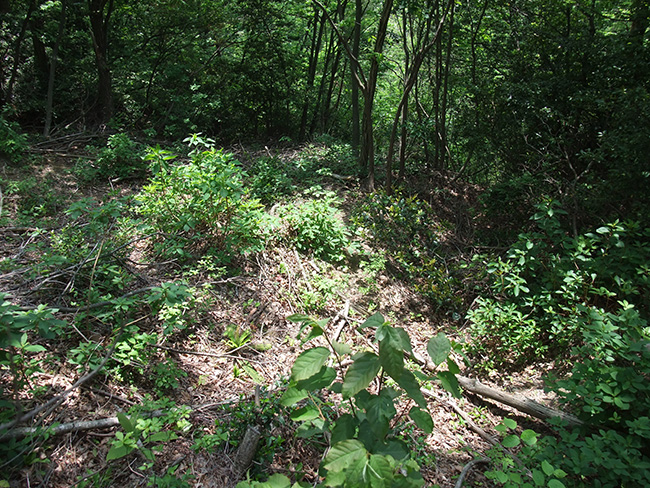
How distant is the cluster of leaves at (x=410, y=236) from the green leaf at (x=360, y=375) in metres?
3.52

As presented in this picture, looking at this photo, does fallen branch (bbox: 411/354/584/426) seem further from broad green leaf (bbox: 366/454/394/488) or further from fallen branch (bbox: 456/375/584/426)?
broad green leaf (bbox: 366/454/394/488)

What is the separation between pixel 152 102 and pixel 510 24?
6.84m

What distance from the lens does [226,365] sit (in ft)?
10.7

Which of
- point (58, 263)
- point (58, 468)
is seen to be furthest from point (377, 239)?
point (58, 468)

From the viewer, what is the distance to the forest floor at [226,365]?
230 centimetres

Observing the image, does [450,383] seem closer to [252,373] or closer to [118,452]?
[118,452]

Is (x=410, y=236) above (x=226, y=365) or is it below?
above

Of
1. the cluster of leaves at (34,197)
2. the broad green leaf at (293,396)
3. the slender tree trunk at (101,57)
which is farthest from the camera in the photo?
the slender tree trunk at (101,57)

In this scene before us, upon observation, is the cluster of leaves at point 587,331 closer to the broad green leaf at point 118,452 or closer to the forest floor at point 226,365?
the forest floor at point 226,365

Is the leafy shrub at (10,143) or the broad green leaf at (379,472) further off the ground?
the leafy shrub at (10,143)

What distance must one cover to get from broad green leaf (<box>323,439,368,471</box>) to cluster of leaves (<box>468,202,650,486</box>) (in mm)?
1924

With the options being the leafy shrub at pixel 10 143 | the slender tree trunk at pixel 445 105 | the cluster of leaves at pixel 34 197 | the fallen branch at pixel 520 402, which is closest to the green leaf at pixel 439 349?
the fallen branch at pixel 520 402

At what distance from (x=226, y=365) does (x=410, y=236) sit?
338 cm

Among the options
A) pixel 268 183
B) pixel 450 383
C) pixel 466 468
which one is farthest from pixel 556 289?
pixel 268 183
